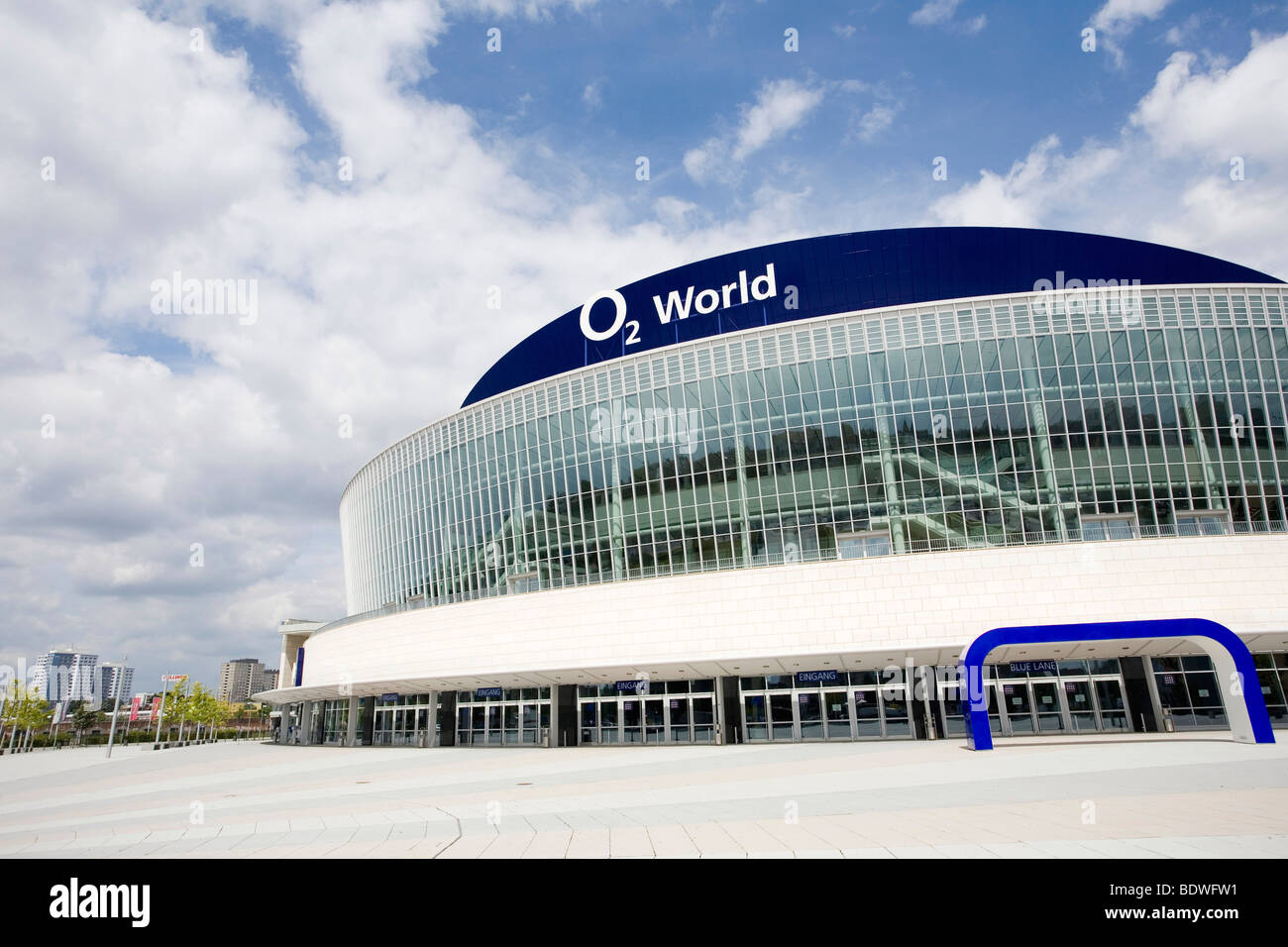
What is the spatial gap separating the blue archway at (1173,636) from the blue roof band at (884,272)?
84.6 feet

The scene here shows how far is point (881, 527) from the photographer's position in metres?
35.6

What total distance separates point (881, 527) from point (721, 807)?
75.8 ft

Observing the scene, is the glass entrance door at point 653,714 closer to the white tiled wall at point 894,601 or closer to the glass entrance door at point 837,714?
the glass entrance door at point 837,714

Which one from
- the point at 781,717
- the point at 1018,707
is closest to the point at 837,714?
the point at 781,717

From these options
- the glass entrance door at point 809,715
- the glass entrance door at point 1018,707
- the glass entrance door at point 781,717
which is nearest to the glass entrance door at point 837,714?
the glass entrance door at point 809,715

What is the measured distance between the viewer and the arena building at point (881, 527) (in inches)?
1262

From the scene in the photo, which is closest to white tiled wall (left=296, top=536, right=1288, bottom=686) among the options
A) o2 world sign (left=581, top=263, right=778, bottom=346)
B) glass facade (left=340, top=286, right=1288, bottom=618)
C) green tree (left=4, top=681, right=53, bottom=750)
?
glass facade (left=340, top=286, right=1288, bottom=618)

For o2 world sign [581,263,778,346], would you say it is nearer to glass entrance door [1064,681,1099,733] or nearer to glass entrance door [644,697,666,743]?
glass entrance door [644,697,666,743]

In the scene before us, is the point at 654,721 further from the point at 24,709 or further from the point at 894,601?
the point at 24,709

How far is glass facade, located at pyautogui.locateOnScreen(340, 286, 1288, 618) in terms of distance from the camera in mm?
34094

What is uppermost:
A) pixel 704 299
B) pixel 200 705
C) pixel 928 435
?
pixel 704 299

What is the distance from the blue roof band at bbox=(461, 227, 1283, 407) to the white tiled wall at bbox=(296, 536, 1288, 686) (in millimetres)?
20411

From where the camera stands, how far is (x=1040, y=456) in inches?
1362
